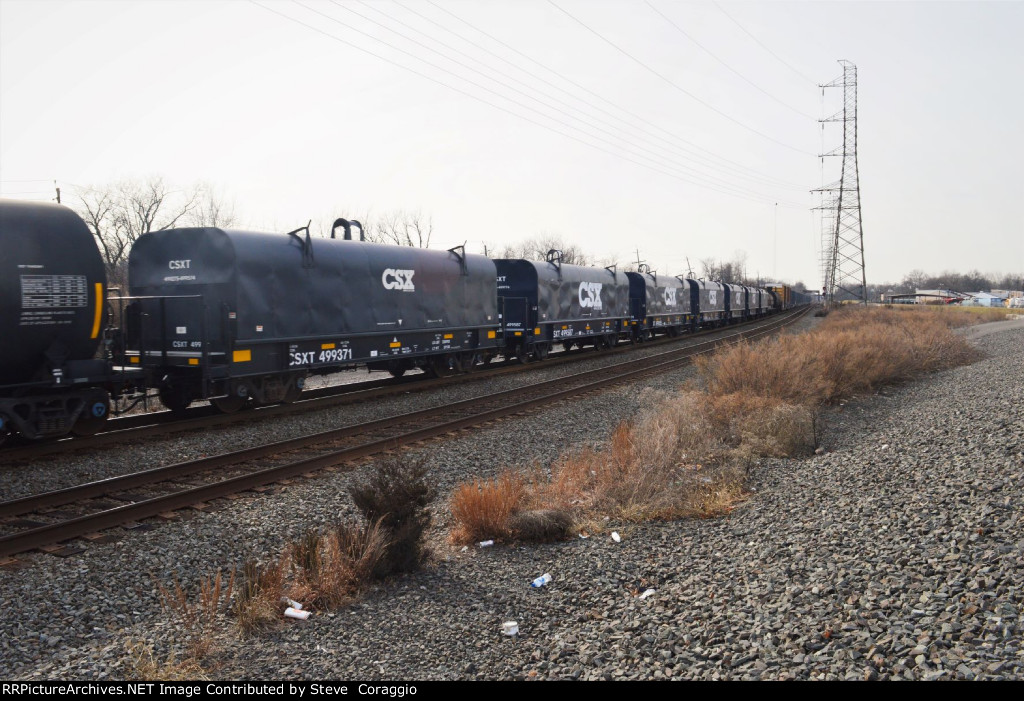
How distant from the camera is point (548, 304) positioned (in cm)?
2283

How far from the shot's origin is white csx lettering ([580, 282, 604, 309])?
83.3ft

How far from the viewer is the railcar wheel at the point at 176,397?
41.7 feet

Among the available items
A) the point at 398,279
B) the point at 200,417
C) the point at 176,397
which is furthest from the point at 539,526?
the point at 398,279

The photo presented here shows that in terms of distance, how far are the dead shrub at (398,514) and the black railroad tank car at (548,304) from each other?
15230 millimetres

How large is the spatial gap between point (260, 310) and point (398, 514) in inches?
302

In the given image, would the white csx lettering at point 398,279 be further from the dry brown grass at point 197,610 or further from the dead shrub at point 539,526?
the dry brown grass at point 197,610

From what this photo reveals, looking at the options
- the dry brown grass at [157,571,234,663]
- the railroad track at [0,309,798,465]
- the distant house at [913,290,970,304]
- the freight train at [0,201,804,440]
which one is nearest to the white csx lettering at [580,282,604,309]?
the freight train at [0,201,804,440]

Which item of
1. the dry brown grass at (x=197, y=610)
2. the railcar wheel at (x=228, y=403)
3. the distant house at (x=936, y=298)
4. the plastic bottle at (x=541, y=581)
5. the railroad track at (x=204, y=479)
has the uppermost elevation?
the distant house at (x=936, y=298)

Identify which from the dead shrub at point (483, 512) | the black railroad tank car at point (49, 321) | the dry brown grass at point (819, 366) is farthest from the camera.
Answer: the dry brown grass at point (819, 366)

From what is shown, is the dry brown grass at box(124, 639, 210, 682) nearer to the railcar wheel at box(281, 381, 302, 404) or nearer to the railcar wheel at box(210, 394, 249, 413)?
the railcar wheel at box(210, 394, 249, 413)

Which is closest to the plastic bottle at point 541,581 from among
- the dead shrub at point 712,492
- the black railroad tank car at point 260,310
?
the dead shrub at point 712,492

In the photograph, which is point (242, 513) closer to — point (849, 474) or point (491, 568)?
point (491, 568)

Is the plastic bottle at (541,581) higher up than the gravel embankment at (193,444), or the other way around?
the gravel embankment at (193,444)

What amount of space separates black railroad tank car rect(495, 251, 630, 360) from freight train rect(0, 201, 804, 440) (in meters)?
0.11
